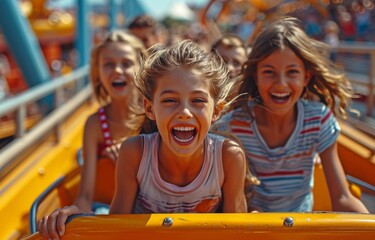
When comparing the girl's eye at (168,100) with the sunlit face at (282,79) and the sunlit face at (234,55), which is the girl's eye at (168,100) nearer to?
the sunlit face at (282,79)

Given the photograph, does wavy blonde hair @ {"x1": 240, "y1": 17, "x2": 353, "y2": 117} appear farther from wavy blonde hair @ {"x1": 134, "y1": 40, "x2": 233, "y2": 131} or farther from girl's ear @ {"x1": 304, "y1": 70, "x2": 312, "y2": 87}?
wavy blonde hair @ {"x1": 134, "y1": 40, "x2": 233, "y2": 131}

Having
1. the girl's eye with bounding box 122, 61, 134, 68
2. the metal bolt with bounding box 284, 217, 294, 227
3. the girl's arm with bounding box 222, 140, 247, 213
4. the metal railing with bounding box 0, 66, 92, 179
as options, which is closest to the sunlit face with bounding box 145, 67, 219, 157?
the girl's arm with bounding box 222, 140, 247, 213

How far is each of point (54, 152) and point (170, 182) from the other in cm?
170

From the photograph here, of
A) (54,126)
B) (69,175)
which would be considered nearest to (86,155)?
(69,175)

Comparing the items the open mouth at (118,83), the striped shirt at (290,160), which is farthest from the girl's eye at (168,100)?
the open mouth at (118,83)

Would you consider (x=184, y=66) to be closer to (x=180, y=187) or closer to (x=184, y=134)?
(x=184, y=134)

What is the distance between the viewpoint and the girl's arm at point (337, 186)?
202 cm

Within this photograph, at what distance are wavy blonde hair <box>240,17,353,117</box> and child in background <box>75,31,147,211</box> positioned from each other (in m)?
0.52

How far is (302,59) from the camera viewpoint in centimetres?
215

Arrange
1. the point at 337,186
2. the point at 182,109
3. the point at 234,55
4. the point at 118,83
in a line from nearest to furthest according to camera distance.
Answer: the point at 182,109 → the point at 337,186 → the point at 118,83 → the point at 234,55

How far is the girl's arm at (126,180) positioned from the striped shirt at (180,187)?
0.9 inches

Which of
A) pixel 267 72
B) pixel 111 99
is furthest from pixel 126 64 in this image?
pixel 267 72

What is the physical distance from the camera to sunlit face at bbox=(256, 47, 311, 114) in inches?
82.8

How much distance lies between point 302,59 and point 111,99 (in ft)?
A: 3.51
